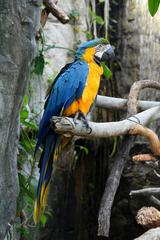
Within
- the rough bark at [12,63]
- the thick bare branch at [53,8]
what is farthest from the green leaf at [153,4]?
the thick bare branch at [53,8]

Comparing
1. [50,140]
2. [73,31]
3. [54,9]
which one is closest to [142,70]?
[73,31]

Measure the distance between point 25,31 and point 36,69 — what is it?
79 cm

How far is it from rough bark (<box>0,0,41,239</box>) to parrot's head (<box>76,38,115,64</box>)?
0.37 m

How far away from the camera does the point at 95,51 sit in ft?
6.00

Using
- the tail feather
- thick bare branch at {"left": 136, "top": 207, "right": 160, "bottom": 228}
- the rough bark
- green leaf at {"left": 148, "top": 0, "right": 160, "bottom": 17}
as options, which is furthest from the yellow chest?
green leaf at {"left": 148, "top": 0, "right": 160, "bottom": 17}

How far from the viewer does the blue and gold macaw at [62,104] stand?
171 centimetres

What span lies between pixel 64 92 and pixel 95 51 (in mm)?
230

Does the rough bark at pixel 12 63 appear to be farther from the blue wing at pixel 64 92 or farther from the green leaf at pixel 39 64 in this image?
the green leaf at pixel 39 64

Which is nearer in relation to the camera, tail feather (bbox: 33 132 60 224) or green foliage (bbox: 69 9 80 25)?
tail feather (bbox: 33 132 60 224)

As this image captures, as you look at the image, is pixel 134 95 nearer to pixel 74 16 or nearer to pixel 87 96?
pixel 87 96

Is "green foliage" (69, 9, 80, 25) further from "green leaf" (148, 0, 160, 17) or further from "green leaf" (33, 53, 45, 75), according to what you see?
"green leaf" (148, 0, 160, 17)

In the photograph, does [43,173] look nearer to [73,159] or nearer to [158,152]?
[158,152]

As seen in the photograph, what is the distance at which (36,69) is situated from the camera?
7.30ft

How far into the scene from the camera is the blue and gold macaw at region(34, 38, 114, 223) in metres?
1.71
